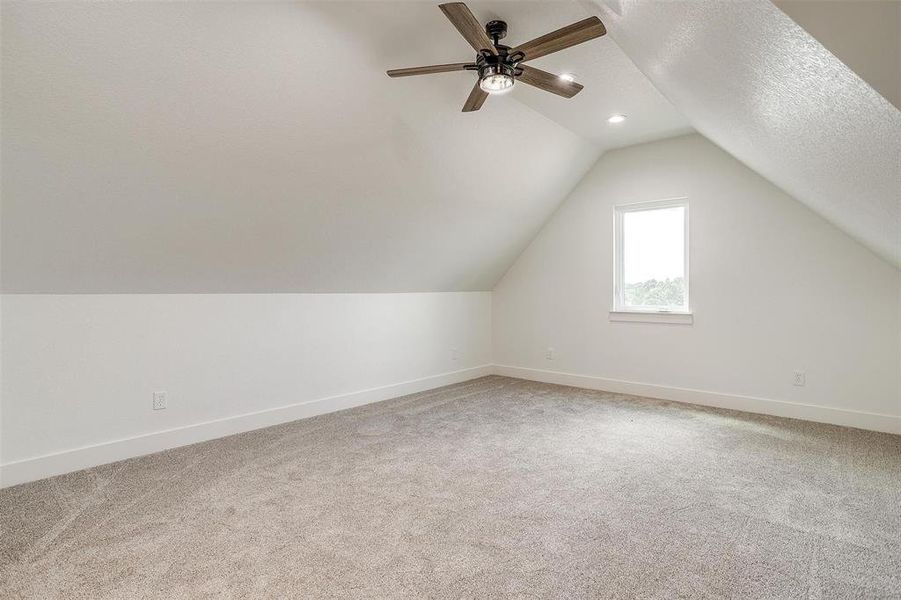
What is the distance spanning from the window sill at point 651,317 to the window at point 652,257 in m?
0.04

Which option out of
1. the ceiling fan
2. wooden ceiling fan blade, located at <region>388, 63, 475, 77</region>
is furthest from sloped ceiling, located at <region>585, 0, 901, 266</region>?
wooden ceiling fan blade, located at <region>388, 63, 475, 77</region>

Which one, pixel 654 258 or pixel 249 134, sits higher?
pixel 249 134

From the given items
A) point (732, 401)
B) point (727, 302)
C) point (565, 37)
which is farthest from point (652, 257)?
point (565, 37)

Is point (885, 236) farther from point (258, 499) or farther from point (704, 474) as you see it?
point (258, 499)

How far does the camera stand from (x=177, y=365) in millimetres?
3293

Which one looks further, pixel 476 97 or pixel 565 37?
pixel 476 97

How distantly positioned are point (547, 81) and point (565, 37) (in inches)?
19.2

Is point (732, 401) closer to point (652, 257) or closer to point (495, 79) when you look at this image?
point (652, 257)

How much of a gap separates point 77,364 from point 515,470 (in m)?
2.71

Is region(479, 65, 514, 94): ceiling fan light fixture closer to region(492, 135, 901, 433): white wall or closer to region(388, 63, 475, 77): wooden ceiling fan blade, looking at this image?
region(388, 63, 475, 77): wooden ceiling fan blade

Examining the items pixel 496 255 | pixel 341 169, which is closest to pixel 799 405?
pixel 496 255

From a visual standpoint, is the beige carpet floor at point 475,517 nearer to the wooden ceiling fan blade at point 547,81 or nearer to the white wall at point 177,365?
the white wall at point 177,365

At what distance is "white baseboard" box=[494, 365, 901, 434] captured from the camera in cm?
362

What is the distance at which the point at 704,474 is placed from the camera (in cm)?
275
